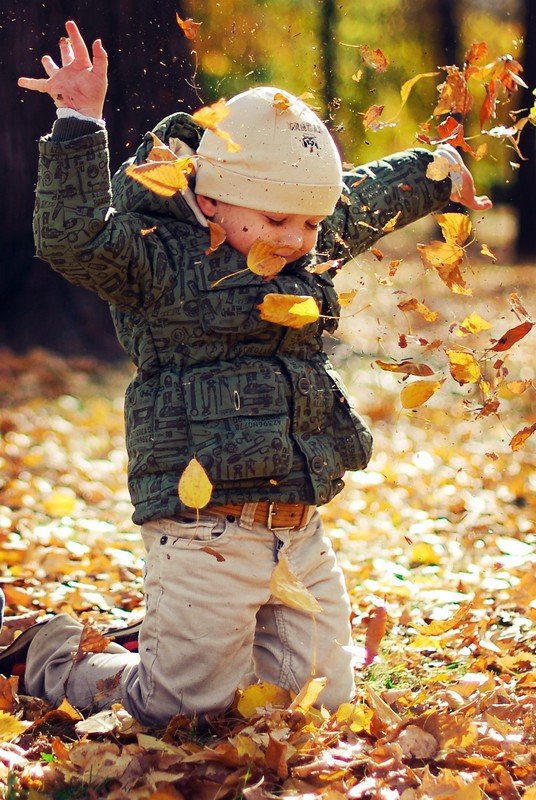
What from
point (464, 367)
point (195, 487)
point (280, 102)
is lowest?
point (195, 487)

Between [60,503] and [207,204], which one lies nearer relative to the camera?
[207,204]

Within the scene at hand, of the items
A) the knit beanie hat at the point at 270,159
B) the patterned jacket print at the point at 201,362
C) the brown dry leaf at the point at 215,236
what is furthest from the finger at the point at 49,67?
the brown dry leaf at the point at 215,236

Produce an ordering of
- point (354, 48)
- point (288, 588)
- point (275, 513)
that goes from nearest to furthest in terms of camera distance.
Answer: point (288, 588)
point (275, 513)
point (354, 48)

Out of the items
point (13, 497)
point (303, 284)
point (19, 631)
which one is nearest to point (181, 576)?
point (303, 284)

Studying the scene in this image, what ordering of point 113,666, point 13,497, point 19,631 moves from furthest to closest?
point 13,497
point 19,631
point 113,666

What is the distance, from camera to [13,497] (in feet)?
17.7

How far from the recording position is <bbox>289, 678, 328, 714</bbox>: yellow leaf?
2.66 meters

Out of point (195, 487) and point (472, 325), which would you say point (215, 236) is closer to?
point (195, 487)

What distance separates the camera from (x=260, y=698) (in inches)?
106

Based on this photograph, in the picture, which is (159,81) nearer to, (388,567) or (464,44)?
(388,567)

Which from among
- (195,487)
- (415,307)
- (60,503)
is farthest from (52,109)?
(195,487)

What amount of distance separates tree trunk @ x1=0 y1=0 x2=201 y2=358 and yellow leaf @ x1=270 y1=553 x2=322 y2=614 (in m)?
3.45

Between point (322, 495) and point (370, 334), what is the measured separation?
315 inches

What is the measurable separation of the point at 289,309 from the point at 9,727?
46.8 inches
